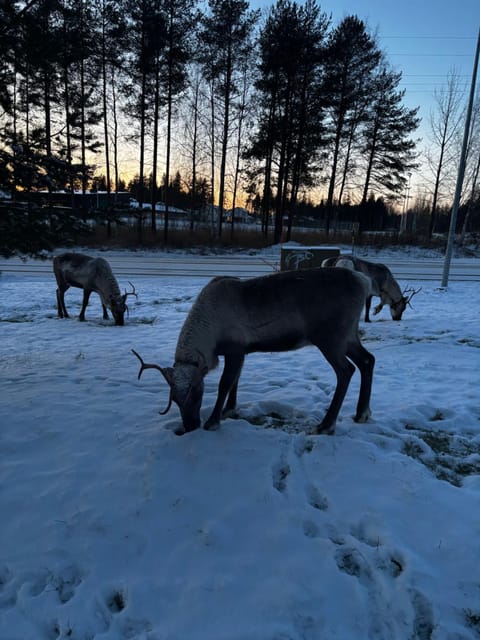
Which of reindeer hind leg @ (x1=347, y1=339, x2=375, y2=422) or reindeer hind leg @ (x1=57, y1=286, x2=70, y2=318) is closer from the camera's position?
reindeer hind leg @ (x1=347, y1=339, x2=375, y2=422)

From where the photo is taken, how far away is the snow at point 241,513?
6.89ft

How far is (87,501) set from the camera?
9.59ft

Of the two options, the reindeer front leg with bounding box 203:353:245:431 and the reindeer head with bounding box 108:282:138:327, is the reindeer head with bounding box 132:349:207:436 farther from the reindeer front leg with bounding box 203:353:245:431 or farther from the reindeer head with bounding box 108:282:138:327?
the reindeer head with bounding box 108:282:138:327

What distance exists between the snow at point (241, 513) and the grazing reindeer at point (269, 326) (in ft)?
1.45

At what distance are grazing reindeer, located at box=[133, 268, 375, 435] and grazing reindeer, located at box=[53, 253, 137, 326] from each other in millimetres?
5171

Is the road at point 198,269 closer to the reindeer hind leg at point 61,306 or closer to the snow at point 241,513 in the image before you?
the reindeer hind leg at point 61,306

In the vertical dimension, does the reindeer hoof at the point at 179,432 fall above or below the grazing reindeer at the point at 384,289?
below

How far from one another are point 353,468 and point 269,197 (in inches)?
1128

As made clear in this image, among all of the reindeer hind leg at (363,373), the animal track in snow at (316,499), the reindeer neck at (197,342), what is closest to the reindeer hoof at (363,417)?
the reindeer hind leg at (363,373)

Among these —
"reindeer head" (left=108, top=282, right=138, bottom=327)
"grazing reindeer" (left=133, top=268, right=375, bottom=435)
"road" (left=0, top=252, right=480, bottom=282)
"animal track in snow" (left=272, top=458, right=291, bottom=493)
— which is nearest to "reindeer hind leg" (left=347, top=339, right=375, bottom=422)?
"grazing reindeer" (left=133, top=268, right=375, bottom=435)

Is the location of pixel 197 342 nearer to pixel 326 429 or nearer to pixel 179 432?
pixel 179 432

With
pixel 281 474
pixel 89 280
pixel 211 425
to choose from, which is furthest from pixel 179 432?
pixel 89 280

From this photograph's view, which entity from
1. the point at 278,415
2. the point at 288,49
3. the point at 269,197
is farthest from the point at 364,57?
the point at 278,415

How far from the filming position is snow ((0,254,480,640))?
6.89 feet
